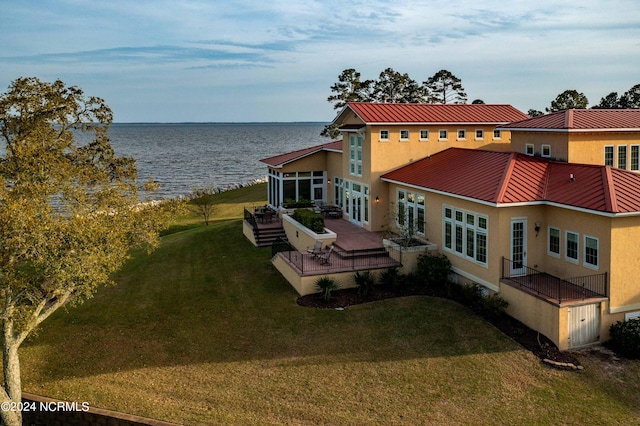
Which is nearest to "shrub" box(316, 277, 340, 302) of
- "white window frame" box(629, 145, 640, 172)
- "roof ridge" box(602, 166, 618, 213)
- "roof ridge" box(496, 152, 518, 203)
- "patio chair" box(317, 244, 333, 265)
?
"patio chair" box(317, 244, 333, 265)

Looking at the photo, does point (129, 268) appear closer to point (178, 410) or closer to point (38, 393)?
point (38, 393)

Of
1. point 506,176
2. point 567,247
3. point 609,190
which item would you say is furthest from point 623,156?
point 567,247

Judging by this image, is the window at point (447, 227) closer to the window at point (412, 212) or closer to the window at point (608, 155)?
the window at point (412, 212)

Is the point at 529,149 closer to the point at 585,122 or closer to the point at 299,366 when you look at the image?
the point at 585,122

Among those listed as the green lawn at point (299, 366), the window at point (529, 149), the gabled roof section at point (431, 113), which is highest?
the gabled roof section at point (431, 113)

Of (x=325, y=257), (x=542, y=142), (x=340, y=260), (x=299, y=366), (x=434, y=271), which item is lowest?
(x=299, y=366)

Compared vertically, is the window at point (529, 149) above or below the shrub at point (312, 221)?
above

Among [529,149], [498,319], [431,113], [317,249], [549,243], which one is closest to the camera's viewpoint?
[498,319]

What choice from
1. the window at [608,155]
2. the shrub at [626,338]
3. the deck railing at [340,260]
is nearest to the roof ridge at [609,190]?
the shrub at [626,338]

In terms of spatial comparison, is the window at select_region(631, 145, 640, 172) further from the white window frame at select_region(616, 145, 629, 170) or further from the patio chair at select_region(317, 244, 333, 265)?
the patio chair at select_region(317, 244, 333, 265)
